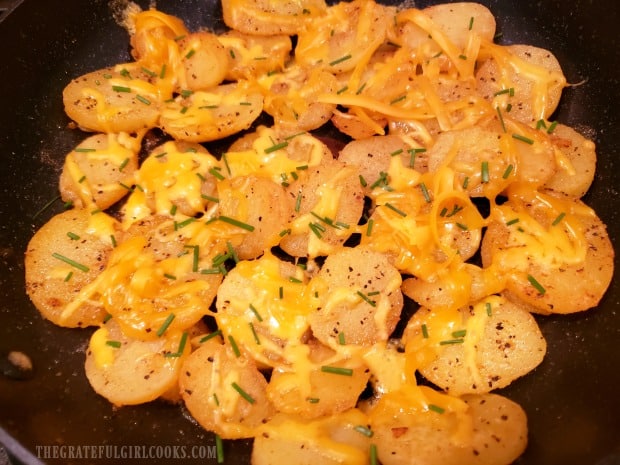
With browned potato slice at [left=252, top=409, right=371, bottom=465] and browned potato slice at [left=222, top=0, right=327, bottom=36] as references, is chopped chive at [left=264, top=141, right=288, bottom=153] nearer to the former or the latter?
browned potato slice at [left=222, top=0, right=327, bottom=36]

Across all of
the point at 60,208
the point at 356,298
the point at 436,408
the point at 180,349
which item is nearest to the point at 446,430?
the point at 436,408

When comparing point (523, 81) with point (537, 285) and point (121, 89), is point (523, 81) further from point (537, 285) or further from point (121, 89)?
point (121, 89)

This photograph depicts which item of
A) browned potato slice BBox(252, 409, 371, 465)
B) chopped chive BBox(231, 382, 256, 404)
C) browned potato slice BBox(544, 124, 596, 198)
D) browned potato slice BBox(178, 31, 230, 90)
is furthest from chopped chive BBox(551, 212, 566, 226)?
browned potato slice BBox(178, 31, 230, 90)

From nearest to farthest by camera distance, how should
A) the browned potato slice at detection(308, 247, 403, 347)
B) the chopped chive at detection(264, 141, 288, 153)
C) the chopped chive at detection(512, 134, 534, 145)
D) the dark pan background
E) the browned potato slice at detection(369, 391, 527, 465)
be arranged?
1. the browned potato slice at detection(369, 391, 527, 465)
2. the dark pan background
3. the browned potato slice at detection(308, 247, 403, 347)
4. the chopped chive at detection(512, 134, 534, 145)
5. the chopped chive at detection(264, 141, 288, 153)

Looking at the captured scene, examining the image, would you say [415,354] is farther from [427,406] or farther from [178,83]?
[178,83]

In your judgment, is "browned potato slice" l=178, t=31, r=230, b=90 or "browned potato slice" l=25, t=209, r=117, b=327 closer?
"browned potato slice" l=25, t=209, r=117, b=327

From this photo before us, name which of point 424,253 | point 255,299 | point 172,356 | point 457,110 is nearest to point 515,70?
point 457,110
